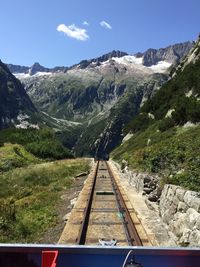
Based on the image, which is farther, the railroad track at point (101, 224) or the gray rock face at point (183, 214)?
the railroad track at point (101, 224)

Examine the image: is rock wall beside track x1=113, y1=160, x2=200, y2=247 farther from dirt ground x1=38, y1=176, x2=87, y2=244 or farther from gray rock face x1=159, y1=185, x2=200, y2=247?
dirt ground x1=38, y1=176, x2=87, y2=244

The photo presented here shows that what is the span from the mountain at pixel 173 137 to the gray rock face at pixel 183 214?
744mm

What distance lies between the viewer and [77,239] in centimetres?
1163

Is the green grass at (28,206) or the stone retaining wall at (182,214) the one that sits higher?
the stone retaining wall at (182,214)

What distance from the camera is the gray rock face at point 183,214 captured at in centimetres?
1027

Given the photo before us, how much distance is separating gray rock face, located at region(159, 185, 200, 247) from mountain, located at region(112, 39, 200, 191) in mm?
744

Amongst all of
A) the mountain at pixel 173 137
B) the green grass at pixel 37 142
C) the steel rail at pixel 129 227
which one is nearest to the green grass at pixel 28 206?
the steel rail at pixel 129 227

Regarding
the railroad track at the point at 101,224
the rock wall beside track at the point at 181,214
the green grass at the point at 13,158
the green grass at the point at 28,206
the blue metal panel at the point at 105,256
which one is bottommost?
the green grass at the point at 13,158

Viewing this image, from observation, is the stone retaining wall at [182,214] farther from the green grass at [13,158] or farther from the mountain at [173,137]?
the green grass at [13,158]

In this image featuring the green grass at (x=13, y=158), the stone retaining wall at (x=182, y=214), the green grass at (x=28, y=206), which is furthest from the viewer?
the green grass at (x=13, y=158)

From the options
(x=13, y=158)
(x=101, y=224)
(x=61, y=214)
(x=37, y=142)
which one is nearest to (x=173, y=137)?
(x=13, y=158)

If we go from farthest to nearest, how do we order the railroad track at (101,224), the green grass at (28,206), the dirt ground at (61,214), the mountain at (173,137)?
the mountain at (173,137)
the green grass at (28,206)
the dirt ground at (61,214)
the railroad track at (101,224)

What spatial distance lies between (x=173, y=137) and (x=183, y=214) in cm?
2400

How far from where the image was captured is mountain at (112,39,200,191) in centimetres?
1820
